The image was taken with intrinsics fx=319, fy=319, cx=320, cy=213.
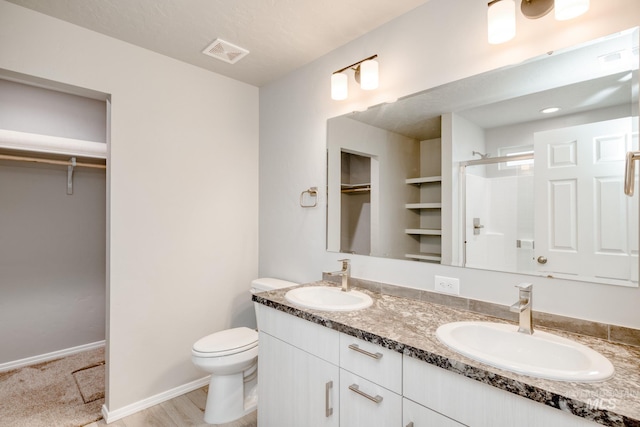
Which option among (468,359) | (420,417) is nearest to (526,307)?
(468,359)

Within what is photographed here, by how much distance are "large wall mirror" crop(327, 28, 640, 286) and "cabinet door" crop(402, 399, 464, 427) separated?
0.74 metres

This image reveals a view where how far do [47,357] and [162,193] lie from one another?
198 centimetres

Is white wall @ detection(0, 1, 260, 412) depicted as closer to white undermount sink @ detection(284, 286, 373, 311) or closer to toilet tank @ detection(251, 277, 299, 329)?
toilet tank @ detection(251, 277, 299, 329)

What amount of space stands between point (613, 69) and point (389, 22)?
1.16 meters

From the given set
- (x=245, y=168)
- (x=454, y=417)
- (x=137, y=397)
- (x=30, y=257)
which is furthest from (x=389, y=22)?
(x=30, y=257)

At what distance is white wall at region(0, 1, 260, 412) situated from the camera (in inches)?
79.0

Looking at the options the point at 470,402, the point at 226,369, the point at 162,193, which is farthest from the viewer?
the point at 162,193

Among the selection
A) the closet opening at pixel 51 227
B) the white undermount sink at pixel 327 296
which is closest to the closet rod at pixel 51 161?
the closet opening at pixel 51 227

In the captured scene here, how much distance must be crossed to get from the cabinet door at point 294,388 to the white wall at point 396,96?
69 cm

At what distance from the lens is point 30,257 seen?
2764mm

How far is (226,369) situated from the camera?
2004 mm

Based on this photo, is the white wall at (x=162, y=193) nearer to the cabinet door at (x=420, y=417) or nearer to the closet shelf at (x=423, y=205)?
the closet shelf at (x=423, y=205)

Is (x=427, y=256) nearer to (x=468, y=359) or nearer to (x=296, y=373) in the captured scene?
(x=468, y=359)

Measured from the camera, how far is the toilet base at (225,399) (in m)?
2.04
